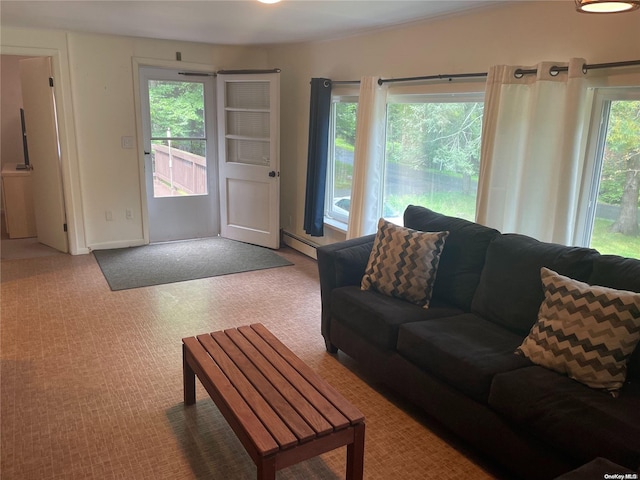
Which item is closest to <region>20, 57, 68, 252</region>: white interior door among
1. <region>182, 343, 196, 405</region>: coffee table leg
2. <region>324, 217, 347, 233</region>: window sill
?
<region>324, 217, 347, 233</region>: window sill

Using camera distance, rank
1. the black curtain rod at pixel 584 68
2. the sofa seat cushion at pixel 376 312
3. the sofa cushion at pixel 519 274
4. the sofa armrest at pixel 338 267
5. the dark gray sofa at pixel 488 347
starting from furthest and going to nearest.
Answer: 1. the sofa armrest at pixel 338 267
2. the sofa seat cushion at pixel 376 312
3. the black curtain rod at pixel 584 68
4. the sofa cushion at pixel 519 274
5. the dark gray sofa at pixel 488 347

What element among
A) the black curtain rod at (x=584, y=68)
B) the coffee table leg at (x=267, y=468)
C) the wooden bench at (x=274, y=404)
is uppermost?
the black curtain rod at (x=584, y=68)

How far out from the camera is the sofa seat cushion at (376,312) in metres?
2.65

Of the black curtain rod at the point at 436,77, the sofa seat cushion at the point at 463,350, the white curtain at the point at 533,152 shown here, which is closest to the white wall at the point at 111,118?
the black curtain rod at the point at 436,77

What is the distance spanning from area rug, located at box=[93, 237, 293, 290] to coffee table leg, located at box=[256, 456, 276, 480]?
3022 mm

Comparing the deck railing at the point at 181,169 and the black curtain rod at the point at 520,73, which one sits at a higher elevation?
the black curtain rod at the point at 520,73

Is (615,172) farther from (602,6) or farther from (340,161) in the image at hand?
(340,161)

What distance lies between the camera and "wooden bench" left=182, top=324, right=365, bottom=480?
1.76m

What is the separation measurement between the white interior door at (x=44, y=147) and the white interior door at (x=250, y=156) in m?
1.72

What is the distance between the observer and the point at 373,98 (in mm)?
4133

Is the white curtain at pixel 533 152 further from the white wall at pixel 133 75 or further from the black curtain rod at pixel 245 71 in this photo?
the black curtain rod at pixel 245 71

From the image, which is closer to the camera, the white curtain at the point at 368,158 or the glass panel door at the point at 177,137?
the white curtain at the point at 368,158

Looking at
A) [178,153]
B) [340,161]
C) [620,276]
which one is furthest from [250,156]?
[620,276]

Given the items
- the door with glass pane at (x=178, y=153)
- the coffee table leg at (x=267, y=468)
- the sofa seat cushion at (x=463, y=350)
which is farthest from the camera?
the door with glass pane at (x=178, y=153)
